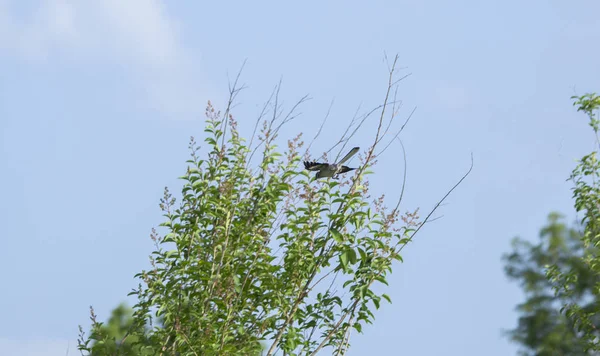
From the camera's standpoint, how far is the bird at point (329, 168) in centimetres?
540

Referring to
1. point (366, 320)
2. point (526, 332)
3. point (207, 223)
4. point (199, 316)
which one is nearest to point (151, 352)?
point (199, 316)

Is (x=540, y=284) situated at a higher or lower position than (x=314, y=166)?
higher

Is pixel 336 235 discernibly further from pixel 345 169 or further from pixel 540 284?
pixel 540 284

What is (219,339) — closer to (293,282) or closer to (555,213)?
(293,282)

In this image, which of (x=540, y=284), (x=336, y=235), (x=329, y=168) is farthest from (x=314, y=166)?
(x=540, y=284)

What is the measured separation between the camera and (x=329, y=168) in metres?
5.39

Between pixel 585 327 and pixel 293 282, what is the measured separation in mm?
5131

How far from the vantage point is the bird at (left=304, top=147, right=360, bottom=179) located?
17.7ft

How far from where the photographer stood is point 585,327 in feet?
29.1

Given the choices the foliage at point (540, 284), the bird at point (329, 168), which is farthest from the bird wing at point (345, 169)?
the foliage at point (540, 284)

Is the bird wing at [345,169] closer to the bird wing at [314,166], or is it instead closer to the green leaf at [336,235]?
the bird wing at [314,166]

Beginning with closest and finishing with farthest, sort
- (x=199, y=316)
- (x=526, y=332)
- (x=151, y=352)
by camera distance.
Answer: (x=199, y=316) → (x=151, y=352) → (x=526, y=332)

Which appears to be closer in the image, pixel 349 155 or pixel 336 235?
pixel 336 235

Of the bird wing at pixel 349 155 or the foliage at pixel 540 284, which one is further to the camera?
the foliage at pixel 540 284
